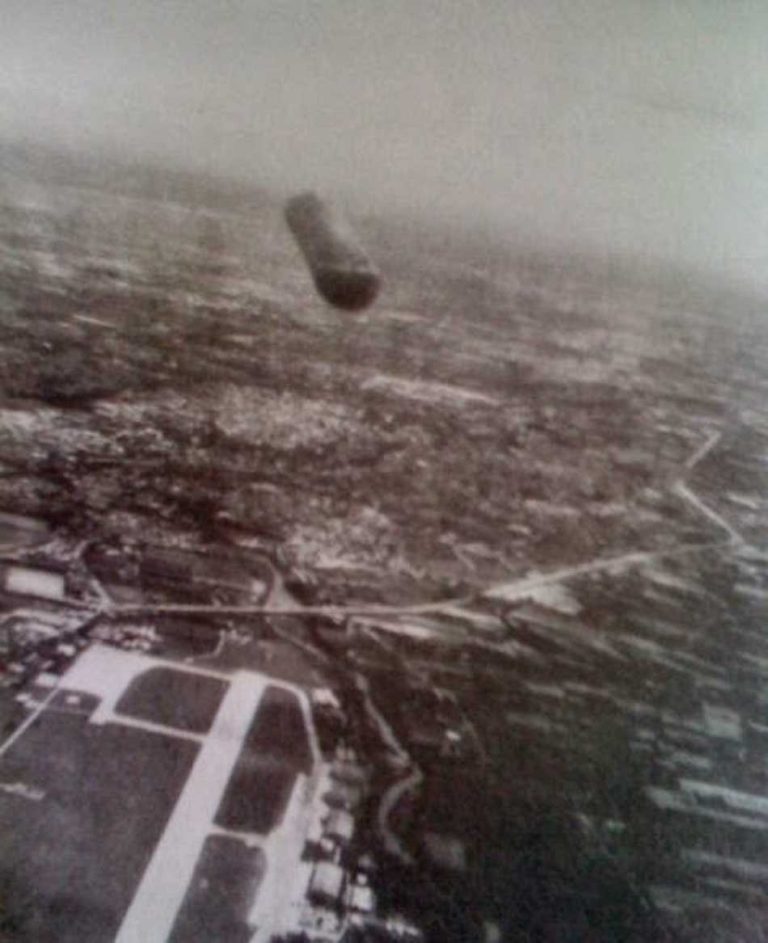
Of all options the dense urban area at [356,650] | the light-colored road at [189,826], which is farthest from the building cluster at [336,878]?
the light-colored road at [189,826]

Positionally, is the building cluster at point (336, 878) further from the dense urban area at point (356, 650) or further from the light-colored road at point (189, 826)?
the light-colored road at point (189, 826)

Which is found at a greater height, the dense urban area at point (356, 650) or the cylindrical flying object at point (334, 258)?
the cylindrical flying object at point (334, 258)

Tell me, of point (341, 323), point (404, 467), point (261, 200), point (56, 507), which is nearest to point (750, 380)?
point (341, 323)

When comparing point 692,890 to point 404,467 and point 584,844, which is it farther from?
point 404,467

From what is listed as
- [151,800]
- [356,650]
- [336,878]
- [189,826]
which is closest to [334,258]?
[356,650]

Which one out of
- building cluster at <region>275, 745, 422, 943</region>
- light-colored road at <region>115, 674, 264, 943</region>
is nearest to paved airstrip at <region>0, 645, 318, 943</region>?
light-colored road at <region>115, 674, 264, 943</region>

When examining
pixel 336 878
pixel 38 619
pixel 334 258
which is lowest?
pixel 336 878

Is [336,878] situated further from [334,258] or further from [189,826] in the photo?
[334,258]
